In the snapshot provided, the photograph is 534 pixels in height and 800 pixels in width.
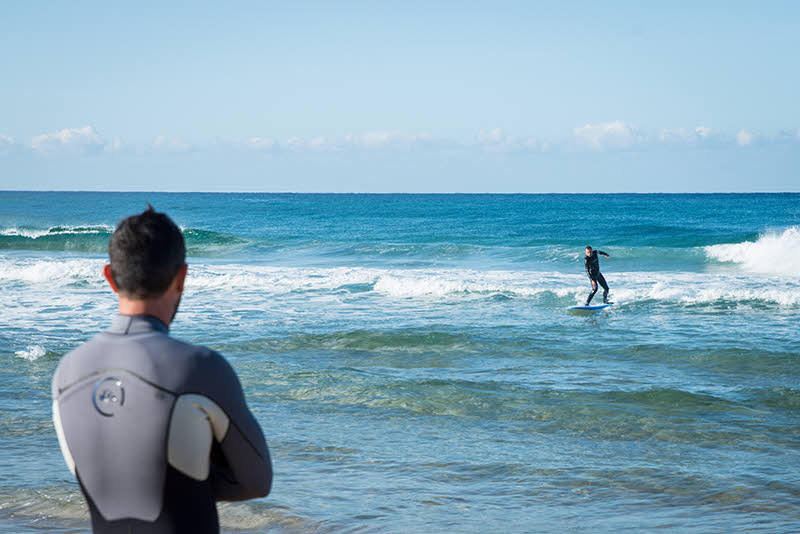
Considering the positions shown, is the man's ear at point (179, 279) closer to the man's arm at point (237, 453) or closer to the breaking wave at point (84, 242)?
the man's arm at point (237, 453)

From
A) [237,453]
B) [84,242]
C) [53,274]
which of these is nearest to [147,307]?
[237,453]

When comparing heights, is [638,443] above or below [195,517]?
below

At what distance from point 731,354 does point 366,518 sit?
9.17 metres

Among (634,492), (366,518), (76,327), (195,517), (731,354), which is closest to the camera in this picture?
(195,517)

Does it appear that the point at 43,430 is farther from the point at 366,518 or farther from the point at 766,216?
the point at 766,216

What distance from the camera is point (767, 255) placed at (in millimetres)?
31906

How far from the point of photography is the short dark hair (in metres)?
1.96

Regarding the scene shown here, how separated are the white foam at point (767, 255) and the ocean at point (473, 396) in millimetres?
2659

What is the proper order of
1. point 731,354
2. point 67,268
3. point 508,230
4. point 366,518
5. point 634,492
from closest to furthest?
point 366,518, point 634,492, point 731,354, point 67,268, point 508,230

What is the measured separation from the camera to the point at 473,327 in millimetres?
15625

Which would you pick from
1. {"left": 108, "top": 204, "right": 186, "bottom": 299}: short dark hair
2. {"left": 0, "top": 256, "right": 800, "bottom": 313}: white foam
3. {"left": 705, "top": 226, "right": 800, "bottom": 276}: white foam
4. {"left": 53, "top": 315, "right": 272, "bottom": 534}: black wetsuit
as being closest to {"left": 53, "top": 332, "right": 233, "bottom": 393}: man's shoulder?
{"left": 53, "top": 315, "right": 272, "bottom": 534}: black wetsuit

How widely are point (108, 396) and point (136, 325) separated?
189 millimetres

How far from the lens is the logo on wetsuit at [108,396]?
1841mm

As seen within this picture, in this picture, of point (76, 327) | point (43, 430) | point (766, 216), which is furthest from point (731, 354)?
point (766, 216)
